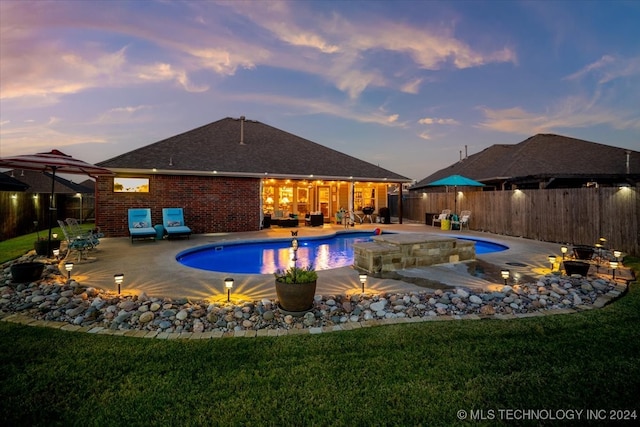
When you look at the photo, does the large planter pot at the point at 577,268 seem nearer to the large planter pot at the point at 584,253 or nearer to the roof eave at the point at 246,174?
the large planter pot at the point at 584,253

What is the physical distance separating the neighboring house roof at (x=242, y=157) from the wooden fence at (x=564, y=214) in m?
5.49

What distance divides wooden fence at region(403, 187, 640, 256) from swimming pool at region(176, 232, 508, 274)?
2.11 metres

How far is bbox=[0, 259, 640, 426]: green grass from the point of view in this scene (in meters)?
2.35

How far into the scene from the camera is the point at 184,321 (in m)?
4.09

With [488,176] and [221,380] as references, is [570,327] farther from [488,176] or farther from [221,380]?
[488,176]

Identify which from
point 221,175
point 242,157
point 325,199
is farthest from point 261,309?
point 325,199

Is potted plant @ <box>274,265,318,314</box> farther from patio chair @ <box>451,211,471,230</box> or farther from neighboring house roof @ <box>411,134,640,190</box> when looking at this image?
neighboring house roof @ <box>411,134,640,190</box>

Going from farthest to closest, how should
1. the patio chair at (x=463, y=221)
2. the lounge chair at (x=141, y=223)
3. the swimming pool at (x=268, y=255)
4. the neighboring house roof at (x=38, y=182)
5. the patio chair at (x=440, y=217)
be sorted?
the neighboring house roof at (x=38, y=182) < the patio chair at (x=440, y=217) < the patio chair at (x=463, y=221) < the lounge chair at (x=141, y=223) < the swimming pool at (x=268, y=255)

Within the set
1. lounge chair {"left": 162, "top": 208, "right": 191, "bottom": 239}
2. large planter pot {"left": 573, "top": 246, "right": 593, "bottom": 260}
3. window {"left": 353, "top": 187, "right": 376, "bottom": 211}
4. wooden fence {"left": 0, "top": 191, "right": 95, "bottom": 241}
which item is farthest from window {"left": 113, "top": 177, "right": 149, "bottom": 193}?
large planter pot {"left": 573, "top": 246, "right": 593, "bottom": 260}

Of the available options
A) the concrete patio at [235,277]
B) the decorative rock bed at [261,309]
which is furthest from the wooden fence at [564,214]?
the decorative rock bed at [261,309]

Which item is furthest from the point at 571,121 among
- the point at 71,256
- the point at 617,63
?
the point at 71,256

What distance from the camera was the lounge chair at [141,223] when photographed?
1155 centimetres

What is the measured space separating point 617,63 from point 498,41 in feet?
24.7

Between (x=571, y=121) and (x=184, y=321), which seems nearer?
(x=184, y=321)
